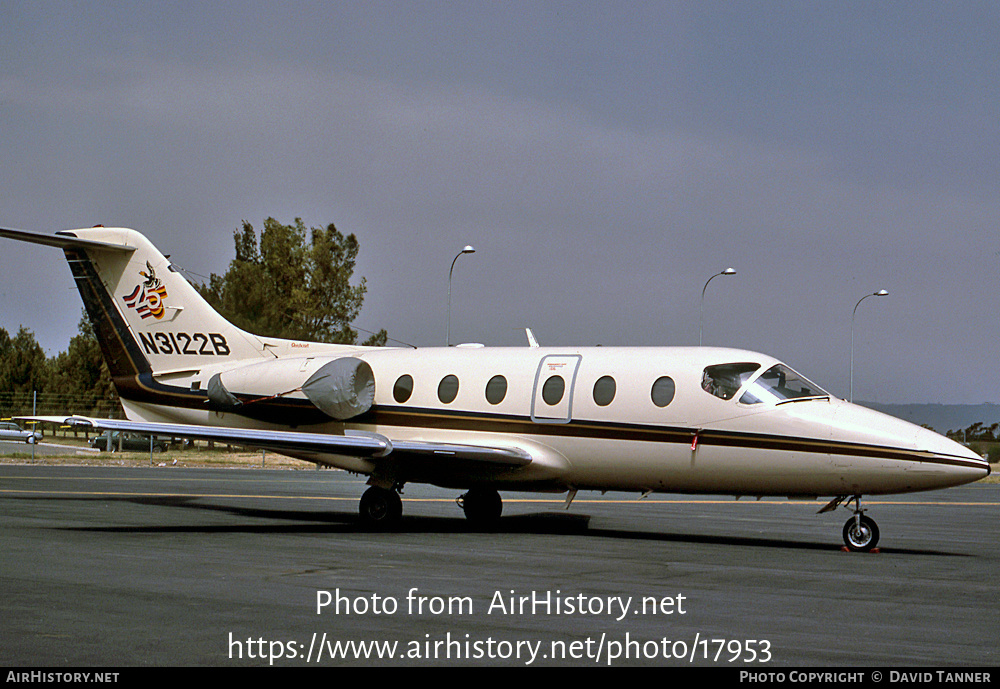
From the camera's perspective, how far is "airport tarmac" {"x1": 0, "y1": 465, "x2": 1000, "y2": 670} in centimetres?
777

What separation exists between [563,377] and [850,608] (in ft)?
28.0

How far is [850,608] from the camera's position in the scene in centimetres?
1010

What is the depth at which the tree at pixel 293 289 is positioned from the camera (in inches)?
2514

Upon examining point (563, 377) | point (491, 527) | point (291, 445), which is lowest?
point (491, 527)

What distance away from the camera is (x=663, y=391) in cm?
1716

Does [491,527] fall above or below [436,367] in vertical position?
below

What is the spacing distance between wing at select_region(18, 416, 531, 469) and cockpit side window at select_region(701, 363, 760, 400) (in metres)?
3.16

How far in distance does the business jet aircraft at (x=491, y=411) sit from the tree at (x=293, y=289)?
39.9 metres

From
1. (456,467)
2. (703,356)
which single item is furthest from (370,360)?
(703,356)

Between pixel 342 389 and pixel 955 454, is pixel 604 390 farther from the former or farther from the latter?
pixel 955 454

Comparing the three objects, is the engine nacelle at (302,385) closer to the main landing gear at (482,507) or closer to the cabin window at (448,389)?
the cabin window at (448,389)

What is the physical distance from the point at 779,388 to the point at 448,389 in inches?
226

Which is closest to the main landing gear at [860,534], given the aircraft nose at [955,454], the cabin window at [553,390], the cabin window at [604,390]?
the aircraft nose at [955,454]

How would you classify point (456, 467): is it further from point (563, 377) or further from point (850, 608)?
point (850, 608)
